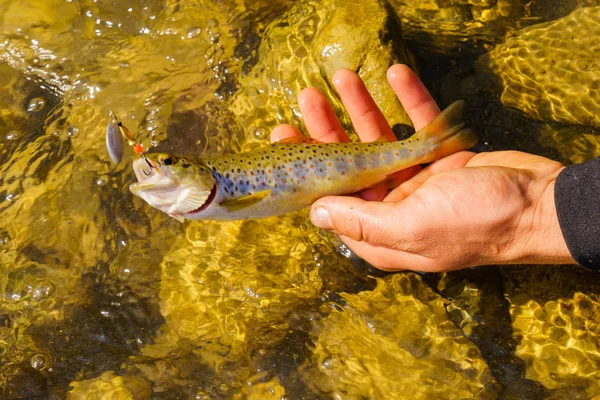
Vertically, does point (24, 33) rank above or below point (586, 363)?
above

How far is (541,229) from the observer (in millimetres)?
4086

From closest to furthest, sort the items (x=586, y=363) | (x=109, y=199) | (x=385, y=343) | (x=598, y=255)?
(x=598, y=255) → (x=586, y=363) → (x=385, y=343) → (x=109, y=199)

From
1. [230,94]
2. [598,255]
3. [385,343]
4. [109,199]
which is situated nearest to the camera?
[598,255]

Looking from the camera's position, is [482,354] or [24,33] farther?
[24,33]

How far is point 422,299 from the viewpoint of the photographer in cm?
473

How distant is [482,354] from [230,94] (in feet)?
12.3

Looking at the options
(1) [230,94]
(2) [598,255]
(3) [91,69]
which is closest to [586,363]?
(2) [598,255]

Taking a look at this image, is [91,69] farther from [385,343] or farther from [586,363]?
[586,363]

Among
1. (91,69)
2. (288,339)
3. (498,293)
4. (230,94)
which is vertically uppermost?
(91,69)

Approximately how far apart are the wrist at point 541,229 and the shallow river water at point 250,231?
668mm

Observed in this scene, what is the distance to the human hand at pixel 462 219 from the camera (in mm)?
3859

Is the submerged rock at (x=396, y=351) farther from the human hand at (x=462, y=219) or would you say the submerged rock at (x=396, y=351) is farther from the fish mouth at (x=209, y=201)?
the fish mouth at (x=209, y=201)

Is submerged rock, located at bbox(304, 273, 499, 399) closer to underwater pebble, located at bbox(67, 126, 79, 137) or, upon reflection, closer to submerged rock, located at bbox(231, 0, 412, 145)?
submerged rock, located at bbox(231, 0, 412, 145)

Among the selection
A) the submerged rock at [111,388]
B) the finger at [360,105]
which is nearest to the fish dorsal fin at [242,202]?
the finger at [360,105]
